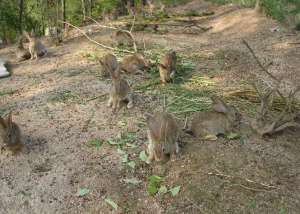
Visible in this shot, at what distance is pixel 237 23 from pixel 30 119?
7866 millimetres

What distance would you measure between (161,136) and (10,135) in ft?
6.07

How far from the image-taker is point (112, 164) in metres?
5.61

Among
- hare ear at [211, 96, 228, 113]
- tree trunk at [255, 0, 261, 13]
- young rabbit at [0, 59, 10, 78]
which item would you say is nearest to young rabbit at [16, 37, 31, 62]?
young rabbit at [0, 59, 10, 78]

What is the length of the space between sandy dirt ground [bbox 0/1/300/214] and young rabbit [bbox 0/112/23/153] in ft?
0.42

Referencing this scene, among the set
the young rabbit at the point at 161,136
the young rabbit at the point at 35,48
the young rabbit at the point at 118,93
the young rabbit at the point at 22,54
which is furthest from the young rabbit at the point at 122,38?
the young rabbit at the point at 161,136

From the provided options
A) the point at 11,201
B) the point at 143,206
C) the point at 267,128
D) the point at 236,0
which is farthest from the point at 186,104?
Answer: the point at 236,0

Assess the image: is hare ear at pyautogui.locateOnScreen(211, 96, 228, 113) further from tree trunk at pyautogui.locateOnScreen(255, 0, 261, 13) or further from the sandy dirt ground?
tree trunk at pyautogui.locateOnScreen(255, 0, 261, 13)

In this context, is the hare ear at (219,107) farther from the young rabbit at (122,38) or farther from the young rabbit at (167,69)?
the young rabbit at (122,38)

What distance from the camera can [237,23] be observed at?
1305 centimetres

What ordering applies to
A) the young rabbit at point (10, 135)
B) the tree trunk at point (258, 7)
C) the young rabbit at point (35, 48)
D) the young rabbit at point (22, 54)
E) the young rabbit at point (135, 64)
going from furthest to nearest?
the tree trunk at point (258, 7), the young rabbit at point (22, 54), the young rabbit at point (35, 48), the young rabbit at point (135, 64), the young rabbit at point (10, 135)

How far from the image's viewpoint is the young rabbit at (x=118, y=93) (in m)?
6.70

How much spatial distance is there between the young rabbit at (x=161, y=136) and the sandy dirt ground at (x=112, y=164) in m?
0.16

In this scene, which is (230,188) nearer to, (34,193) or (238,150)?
(238,150)

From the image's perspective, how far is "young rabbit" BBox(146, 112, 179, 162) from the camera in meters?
5.22
